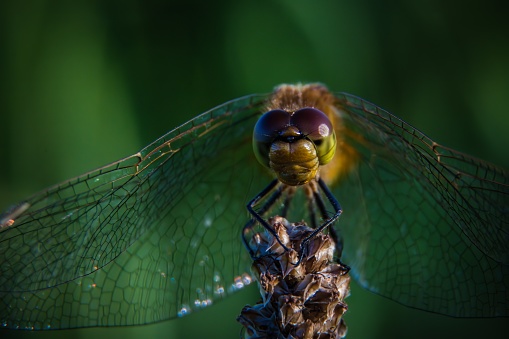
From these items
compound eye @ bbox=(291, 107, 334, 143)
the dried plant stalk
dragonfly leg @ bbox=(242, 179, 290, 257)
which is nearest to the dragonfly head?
compound eye @ bbox=(291, 107, 334, 143)

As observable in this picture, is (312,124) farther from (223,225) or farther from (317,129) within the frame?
(223,225)

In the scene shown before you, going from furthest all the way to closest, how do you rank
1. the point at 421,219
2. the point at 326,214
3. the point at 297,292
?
the point at 421,219
the point at 326,214
the point at 297,292

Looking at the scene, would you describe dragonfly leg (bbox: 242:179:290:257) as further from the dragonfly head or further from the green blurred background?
the green blurred background

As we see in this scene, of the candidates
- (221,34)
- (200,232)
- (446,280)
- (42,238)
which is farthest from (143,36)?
(446,280)

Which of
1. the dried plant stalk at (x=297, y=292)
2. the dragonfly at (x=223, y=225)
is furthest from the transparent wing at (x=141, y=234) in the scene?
the dried plant stalk at (x=297, y=292)

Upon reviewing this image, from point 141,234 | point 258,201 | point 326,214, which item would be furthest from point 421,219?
point 141,234

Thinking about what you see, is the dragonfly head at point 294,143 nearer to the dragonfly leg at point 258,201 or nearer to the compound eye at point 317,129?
the compound eye at point 317,129
